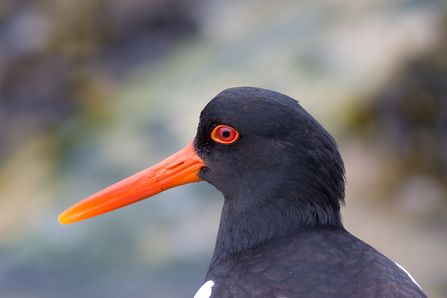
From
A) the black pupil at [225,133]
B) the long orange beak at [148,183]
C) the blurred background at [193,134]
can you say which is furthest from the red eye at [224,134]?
the blurred background at [193,134]

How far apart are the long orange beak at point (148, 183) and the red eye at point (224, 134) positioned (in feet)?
0.73

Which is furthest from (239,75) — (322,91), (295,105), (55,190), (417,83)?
(295,105)

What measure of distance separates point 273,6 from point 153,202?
10.8 ft

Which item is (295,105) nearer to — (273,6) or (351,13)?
(351,13)

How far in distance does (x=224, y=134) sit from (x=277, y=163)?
1.05 ft

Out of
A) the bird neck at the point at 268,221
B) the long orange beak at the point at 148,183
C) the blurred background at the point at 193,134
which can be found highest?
the blurred background at the point at 193,134

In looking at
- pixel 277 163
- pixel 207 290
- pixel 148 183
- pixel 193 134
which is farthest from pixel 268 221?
pixel 193 134

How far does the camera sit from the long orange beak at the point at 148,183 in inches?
111

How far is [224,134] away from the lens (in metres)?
2.57

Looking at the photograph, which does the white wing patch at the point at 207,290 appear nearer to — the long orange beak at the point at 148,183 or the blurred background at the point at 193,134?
the long orange beak at the point at 148,183

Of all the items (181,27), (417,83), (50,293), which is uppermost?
(181,27)

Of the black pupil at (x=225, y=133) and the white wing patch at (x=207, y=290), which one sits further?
the black pupil at (x=225, y=133)

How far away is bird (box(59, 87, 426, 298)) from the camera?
7.30ft

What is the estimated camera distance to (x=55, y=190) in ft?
18.8
